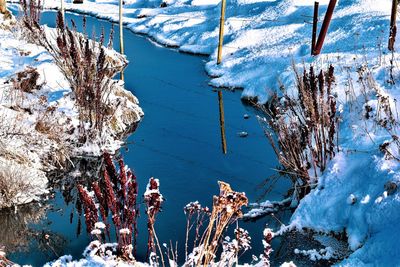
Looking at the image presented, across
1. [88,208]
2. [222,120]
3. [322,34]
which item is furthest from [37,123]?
[322,34]

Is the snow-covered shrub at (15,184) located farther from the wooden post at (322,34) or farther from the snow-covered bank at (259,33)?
the wooden post at (322,34)

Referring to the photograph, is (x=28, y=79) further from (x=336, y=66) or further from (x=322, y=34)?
(x=322, y=34)

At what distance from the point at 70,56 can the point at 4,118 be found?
148 cm

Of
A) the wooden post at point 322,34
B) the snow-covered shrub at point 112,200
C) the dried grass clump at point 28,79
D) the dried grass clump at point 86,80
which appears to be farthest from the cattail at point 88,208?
the wooden post at point 322,34

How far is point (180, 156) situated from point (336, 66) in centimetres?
448

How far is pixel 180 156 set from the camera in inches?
375

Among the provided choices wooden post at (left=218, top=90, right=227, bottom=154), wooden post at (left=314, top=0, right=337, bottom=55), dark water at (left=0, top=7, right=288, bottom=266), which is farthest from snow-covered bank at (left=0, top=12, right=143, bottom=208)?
wooden post at (left=314, top=0, right=337, bottom=55)

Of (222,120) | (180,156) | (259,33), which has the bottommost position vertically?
(180,156)

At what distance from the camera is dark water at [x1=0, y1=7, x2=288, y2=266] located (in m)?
6.88

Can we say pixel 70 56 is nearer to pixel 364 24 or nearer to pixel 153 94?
pixel 153 94

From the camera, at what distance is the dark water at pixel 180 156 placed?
6.88 m

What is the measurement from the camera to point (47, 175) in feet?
28.2

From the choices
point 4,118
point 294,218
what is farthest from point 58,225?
point 294,218

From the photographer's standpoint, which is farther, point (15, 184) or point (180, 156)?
point (180, 156)
